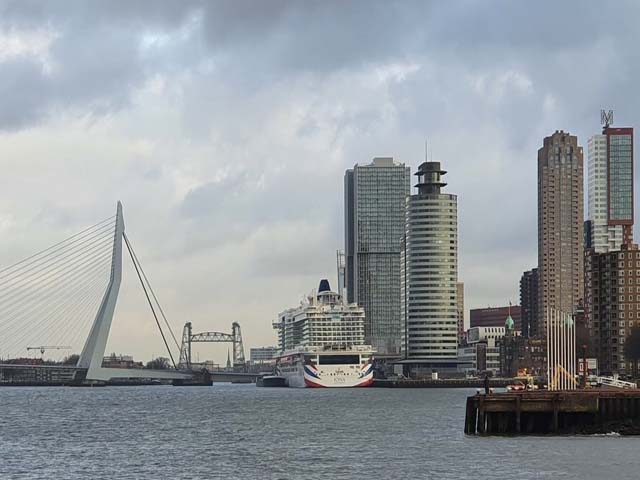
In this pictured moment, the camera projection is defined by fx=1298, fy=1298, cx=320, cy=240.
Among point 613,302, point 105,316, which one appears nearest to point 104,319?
point 105,316

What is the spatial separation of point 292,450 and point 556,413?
48.4ft

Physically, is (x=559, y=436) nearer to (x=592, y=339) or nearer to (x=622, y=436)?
(x=622, y=436)

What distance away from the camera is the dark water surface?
191 feet

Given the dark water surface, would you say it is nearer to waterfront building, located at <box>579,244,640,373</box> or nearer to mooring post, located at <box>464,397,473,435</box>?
mooring post, located at <box>464,397,473,435</box>

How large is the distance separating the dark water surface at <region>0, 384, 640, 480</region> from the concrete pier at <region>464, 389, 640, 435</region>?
1.80m

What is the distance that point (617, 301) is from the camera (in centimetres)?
17750

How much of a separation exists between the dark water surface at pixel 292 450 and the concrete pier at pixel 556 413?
1799 mm

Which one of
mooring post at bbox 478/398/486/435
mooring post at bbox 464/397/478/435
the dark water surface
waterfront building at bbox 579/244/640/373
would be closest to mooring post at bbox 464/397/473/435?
mooring post at bbox 464/397/478/435

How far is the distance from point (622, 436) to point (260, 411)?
5254cm

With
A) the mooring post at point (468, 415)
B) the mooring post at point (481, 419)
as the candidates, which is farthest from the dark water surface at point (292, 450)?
the mooring post at point (468, 415)

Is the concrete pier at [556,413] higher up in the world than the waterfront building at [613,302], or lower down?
lower down

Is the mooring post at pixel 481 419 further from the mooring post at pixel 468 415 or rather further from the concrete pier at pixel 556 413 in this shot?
the mooring post at pixel 468 415

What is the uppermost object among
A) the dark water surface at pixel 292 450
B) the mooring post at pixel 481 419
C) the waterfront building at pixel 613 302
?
the waterfront building at pixel 613 302

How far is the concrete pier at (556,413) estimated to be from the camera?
71875mm
